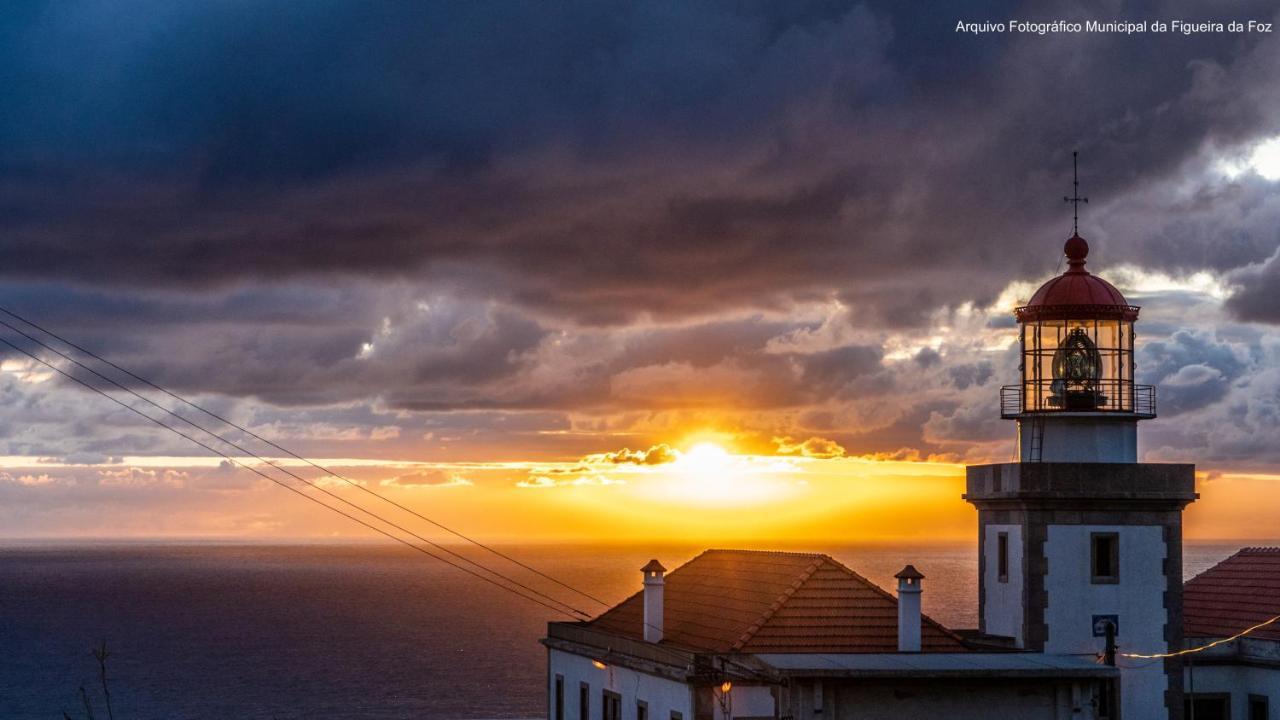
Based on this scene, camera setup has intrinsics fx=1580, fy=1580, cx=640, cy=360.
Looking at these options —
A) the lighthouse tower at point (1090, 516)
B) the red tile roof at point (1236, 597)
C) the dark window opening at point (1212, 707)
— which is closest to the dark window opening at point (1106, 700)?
the lighthouse tower at point (1090, 516)

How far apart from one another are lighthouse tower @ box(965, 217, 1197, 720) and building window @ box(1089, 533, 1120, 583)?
0.02 meters

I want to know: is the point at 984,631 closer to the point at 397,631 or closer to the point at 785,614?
the point at 785,614

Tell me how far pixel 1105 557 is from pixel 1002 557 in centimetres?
205

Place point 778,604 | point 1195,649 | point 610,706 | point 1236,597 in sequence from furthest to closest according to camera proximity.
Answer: point 1236,597
point 610,706
point 778,604
point 1195,649

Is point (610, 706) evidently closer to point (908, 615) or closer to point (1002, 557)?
point (908, 615)

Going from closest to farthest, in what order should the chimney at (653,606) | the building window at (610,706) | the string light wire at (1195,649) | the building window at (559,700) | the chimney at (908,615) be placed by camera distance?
1. the chimney at (908,615)
2. the string light wire at (1195,649)
3. the building window at (610,706)
4. the chimney at (653,606)
5. the building window at (559,700)

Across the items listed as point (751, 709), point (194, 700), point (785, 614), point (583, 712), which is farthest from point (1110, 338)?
point (194, 700)

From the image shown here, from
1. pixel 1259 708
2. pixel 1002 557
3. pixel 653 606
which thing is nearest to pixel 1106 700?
pixel 1002 557

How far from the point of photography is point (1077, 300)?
3250 centimetres

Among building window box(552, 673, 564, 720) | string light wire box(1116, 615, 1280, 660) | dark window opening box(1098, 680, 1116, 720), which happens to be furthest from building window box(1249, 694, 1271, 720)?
building window box(552, 673, 564, 720)

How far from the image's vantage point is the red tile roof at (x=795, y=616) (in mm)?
31234

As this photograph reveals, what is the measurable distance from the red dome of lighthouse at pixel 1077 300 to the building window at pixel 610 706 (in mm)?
11861

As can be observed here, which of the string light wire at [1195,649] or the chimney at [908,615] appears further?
the string light wire at [1195,649]

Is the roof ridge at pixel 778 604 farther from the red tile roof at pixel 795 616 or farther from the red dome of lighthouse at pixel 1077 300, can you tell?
the red dome of lighthouse at pixel 1077 300
